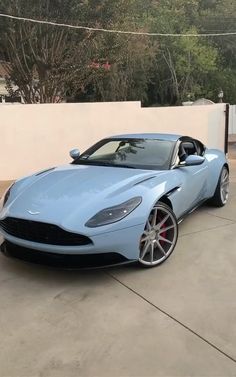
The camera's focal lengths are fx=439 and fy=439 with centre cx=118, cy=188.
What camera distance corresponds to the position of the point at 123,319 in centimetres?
336

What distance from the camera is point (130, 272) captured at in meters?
4.26

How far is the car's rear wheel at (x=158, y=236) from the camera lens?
14.1ft

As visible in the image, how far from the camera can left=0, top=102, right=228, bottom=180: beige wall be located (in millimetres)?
9500

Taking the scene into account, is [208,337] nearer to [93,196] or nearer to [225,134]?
[93,196]

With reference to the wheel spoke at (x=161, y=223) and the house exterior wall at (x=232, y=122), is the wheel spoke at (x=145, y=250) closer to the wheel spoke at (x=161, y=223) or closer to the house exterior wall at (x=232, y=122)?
the wheel spoke at (x=161, y=223)

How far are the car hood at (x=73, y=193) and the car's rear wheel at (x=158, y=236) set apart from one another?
0.31 metres

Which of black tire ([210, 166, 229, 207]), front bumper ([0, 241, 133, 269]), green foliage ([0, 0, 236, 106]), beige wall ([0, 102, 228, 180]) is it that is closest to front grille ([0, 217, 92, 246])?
front bumper ([0, 241, 133, 269])

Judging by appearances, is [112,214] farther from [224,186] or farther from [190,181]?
[224,186]

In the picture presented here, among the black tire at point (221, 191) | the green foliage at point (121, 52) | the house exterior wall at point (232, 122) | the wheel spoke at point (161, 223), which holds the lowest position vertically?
the house exterior wall at point (232, 122)

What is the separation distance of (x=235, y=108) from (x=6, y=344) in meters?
21.4

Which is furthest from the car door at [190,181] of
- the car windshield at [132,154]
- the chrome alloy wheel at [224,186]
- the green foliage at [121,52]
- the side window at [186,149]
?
the green foliage at [121,52]

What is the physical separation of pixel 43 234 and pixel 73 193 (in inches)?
22.5

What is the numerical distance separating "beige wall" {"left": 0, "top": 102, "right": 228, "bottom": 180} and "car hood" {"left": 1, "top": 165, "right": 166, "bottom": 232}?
15.4 feet

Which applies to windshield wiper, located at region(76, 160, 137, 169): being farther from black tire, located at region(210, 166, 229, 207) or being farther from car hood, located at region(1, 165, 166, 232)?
black tire, located at region(210, 166, 229, 207)
